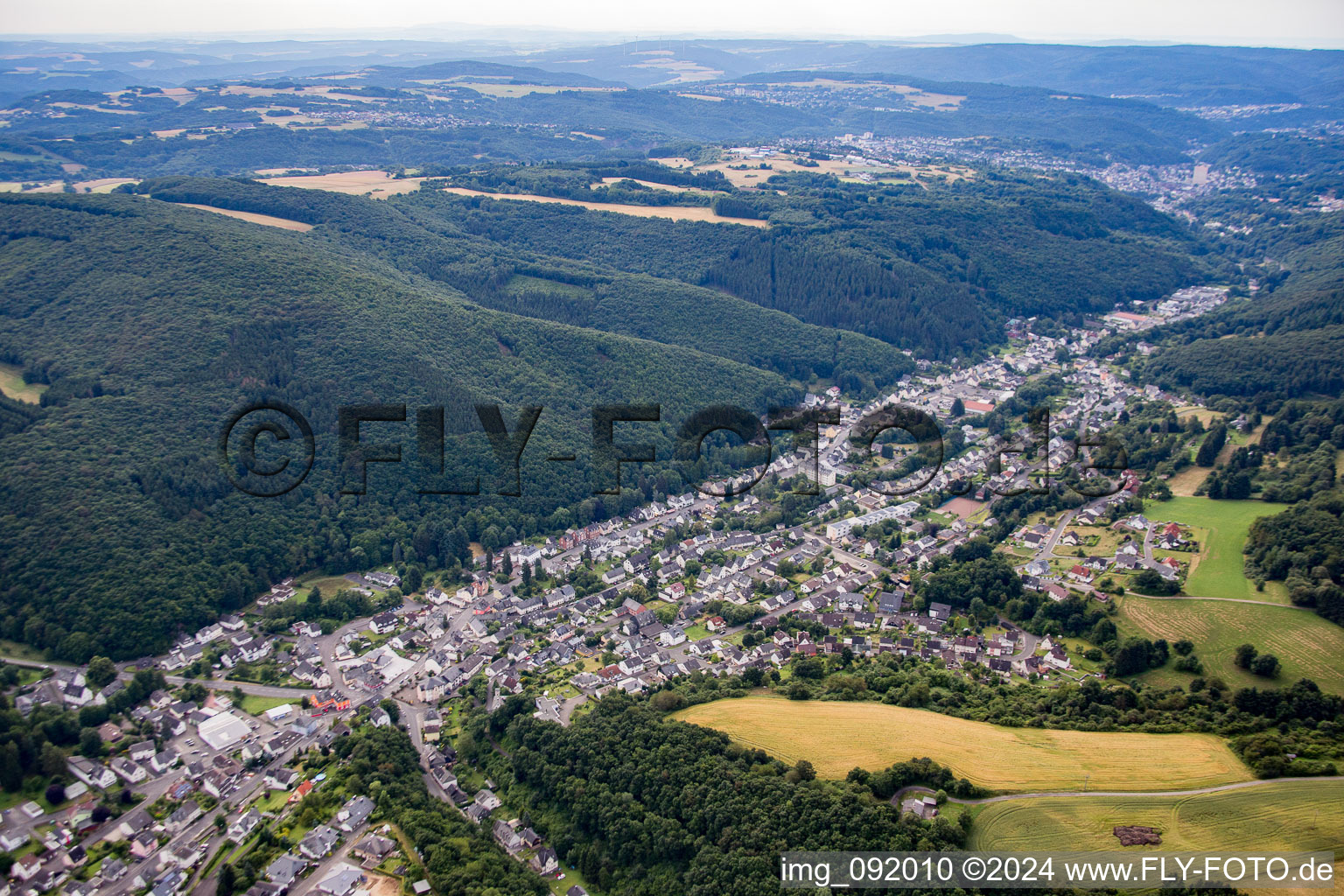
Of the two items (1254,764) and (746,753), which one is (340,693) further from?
(1254,764)

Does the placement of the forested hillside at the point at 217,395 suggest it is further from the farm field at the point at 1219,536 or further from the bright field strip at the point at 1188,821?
the bright field strip at the point at 1188,821

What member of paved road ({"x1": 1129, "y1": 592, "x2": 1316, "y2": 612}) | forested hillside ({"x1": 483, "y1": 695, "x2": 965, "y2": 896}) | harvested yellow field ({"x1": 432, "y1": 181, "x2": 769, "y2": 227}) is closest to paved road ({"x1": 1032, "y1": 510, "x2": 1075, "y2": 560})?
paved road ({"x1": 1129, "y1": 592, "x2": 1316, "y2": 612})

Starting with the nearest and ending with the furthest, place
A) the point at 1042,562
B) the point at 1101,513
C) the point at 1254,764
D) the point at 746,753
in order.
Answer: the point at 1254,764 → the point at 746,753 → the point at 1042,562 → the point at 1101,513

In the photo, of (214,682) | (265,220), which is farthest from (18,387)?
(265,220)

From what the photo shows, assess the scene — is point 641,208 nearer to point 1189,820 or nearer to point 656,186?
point 656,186

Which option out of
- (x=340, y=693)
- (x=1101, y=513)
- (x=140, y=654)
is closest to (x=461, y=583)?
(x=340, y=693)

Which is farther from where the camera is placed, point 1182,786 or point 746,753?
point 746,753

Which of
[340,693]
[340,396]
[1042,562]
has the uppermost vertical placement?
[340,396]

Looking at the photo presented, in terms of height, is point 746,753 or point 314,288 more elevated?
point 314,288
